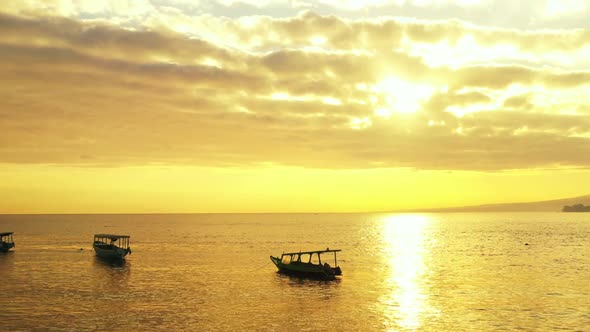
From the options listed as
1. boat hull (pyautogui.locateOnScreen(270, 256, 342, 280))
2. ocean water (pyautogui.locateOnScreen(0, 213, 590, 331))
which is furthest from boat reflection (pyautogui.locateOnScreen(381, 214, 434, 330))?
boat hull (pyautogui.locateOnScreen(270, 256, 342, 280))

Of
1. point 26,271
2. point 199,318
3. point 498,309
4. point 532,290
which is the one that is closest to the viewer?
point 199,318

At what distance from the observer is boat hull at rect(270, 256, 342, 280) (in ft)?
270

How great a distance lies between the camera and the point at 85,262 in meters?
108

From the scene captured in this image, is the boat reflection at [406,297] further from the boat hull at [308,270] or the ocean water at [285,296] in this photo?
the boat hull at [308,270]

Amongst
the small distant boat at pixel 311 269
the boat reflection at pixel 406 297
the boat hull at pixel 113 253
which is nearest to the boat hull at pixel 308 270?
the small distant boat at pixel 311 269

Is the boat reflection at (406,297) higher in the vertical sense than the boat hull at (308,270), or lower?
lower

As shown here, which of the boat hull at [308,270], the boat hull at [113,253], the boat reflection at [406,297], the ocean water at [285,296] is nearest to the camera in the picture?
the ocean water at [285,296]

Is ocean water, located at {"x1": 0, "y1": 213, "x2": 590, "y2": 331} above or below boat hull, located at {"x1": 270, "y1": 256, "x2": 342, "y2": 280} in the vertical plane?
below

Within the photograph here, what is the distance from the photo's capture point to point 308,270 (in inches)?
3364

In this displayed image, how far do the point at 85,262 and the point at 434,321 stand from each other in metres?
80.8

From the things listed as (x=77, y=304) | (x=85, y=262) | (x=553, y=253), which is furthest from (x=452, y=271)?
(x=85, y=262)

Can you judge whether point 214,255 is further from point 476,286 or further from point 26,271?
point 476,286

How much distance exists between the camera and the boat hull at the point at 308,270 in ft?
270

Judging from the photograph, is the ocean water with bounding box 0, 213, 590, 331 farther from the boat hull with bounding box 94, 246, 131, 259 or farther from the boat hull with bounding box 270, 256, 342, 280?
the boat hull with bounding box 94, 246, 131, 259
